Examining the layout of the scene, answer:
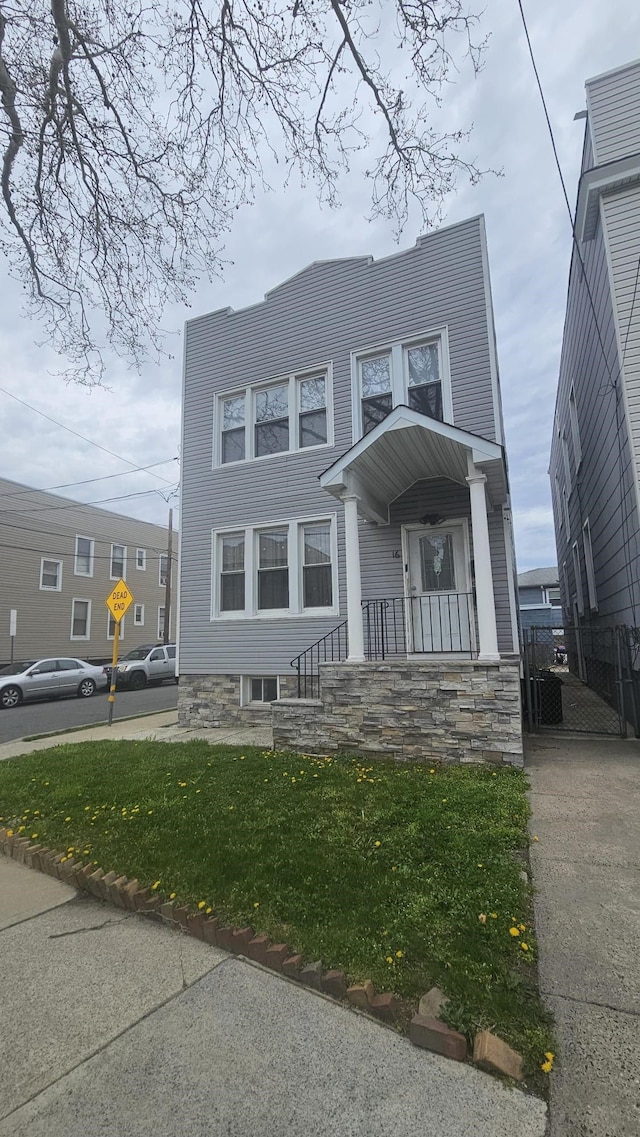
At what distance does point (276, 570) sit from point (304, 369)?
11.6 ft

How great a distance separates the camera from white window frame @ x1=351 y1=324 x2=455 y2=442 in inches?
330

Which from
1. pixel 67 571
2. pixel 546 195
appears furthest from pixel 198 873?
pixel 67 571

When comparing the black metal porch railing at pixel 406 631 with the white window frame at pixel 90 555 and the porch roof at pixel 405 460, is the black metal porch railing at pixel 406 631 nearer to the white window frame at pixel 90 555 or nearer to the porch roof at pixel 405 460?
the porch roof at pixel 405 460

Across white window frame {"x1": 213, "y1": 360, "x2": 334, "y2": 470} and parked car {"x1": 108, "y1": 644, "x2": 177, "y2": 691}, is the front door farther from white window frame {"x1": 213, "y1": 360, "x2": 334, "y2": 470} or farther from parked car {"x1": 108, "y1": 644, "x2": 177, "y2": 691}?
parked car {"x1": 108, "y1": 644, "x2": 177, "y2": 691}

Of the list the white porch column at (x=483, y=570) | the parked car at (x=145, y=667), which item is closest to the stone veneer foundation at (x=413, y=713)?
the white porch column at (x=483, y=570)

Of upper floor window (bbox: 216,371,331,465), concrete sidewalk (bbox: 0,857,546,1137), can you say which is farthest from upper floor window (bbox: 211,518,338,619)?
concrete sidewalk (bbox: 0,857,546,1137)

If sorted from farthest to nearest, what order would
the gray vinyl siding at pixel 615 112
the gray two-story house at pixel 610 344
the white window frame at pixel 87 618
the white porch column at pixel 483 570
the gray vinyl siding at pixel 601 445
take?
the white window frame at pixel 87 618 → the gray vinyl siding at pixel 601 445 → the gray vinyl siding at pixel 615 112 → the gray two-story house at pixel 610 344 → the white porch column at pixel 483 570

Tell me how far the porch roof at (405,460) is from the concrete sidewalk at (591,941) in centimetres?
363

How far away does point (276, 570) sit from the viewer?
377 inches

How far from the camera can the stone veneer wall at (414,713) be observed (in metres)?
5.89

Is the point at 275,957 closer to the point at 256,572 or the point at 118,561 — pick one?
the point at 256,572

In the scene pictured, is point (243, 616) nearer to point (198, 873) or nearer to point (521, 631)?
point (521, 631)

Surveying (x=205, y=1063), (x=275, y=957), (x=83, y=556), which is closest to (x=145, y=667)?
(x=83, y=556)

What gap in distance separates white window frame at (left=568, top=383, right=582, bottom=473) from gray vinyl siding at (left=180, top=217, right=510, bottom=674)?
5.54m
